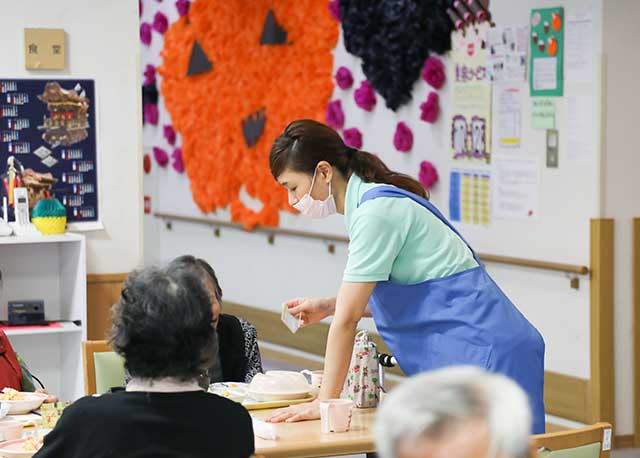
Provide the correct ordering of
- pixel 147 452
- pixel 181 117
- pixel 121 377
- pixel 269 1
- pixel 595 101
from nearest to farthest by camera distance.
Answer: pixel 147 452 → pixel 121 377 → pixel 595 101 → pixel 269 1 → pixel 181 117

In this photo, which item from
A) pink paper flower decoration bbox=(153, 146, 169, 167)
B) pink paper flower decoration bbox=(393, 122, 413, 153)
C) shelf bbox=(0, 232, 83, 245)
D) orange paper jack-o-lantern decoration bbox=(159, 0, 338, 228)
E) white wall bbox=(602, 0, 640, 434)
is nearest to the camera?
shelf bbox=(0, 232, 83, 245)

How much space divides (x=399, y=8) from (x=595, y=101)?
1.63m

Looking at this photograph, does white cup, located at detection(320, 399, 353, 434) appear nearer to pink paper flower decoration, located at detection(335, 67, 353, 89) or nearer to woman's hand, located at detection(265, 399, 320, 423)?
woman's hand, located at detection(265, 399, 320, 423)

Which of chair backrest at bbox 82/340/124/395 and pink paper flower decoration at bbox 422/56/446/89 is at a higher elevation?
pink paper flower decoration at bbox 422/56/446/89

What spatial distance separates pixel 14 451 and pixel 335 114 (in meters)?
4.99

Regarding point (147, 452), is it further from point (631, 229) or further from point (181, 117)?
point (181, 117)

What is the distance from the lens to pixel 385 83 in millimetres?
7422

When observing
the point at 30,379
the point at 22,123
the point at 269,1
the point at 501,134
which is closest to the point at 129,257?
the point at 22,123

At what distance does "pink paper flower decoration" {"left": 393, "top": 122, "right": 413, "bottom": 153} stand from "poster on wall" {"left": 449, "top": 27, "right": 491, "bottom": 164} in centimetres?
36

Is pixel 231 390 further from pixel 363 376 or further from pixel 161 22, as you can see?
pixel 161 22

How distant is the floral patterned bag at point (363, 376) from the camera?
370 cm

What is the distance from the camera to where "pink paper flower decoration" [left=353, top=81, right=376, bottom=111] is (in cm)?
759

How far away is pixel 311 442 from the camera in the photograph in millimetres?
3266

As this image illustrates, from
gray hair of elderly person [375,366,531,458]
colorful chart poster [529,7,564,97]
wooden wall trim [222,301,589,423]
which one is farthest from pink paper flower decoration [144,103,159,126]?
gray hair of elderly person [375,366,531,458]
